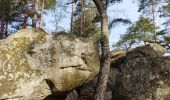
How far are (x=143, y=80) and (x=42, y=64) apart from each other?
173 inches

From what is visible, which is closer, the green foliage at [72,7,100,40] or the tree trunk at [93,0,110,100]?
the tree trunk at [93,0,110,100]

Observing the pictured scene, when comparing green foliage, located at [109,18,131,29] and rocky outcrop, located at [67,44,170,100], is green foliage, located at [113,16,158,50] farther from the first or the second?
rocky outcrop, located at [67,44,170,100]

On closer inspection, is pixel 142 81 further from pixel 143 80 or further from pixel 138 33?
pixel 138 33

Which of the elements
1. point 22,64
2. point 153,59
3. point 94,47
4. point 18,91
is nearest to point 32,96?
point 18,91

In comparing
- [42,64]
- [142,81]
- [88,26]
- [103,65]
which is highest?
[88,26]

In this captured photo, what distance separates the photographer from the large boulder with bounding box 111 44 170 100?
527 inches

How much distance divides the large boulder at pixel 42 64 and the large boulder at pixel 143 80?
1.75 metres

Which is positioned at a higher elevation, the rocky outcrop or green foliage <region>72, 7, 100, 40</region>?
green foliage <region>72, 7, 100, 40</region>

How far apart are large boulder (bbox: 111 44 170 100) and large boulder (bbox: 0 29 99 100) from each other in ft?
5.73

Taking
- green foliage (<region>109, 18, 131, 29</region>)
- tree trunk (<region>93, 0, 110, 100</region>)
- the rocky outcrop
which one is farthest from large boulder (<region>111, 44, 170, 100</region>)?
green foliage (<region>109, 18, 131, 29</region>)

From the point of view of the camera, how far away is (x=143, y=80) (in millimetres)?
13805

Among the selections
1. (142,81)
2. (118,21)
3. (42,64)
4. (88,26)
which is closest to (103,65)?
(142,81)

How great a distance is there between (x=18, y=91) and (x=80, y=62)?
105 inches

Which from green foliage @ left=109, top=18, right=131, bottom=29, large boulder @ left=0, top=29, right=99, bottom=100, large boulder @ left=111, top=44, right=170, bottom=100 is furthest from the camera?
green foliage @ left=109, top=18, right=131, bottom=29
